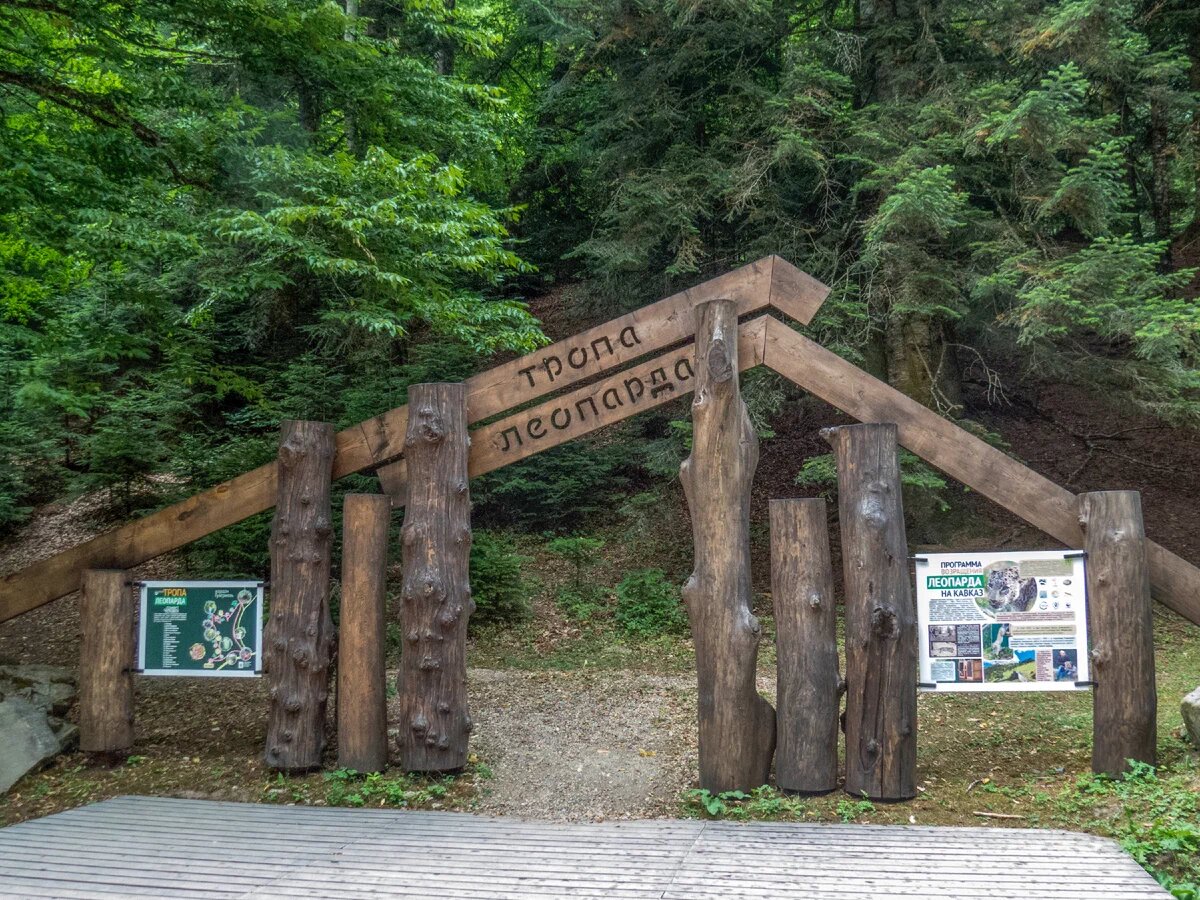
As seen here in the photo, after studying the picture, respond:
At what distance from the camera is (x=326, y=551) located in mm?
6316

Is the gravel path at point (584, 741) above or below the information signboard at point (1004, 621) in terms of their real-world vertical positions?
below

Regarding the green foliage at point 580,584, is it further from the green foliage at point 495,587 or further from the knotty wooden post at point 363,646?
the knotty wooden post at point 363,646

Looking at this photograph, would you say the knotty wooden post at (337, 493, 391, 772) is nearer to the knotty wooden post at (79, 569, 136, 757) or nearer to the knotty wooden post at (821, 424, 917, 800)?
the knotty wooden post at (79, 569, 136, 757)

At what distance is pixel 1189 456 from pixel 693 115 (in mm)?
8427

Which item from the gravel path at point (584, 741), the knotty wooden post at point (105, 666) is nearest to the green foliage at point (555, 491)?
the gravel path at point (584, 741)

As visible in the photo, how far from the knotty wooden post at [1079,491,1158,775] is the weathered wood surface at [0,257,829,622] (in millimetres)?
2178

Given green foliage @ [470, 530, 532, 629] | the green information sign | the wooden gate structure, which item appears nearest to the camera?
the wooden gate structure

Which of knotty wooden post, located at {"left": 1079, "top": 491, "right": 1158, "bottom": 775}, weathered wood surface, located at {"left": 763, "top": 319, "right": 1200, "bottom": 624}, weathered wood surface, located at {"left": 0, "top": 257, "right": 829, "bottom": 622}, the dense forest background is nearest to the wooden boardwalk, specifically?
knotty wooden post, located at {"left": 1079, "top": 491, "right": 1158, "bottom": 775}

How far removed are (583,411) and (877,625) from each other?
229cm

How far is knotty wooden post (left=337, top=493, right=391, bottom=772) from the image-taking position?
6.11 meters

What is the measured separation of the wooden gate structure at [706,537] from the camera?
5.52m

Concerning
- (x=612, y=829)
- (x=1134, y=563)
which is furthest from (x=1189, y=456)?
(x=612, y=829)

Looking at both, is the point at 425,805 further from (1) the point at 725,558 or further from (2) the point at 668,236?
(2) the point at 668,236

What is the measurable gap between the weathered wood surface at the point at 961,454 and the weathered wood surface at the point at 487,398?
0.29 metres
